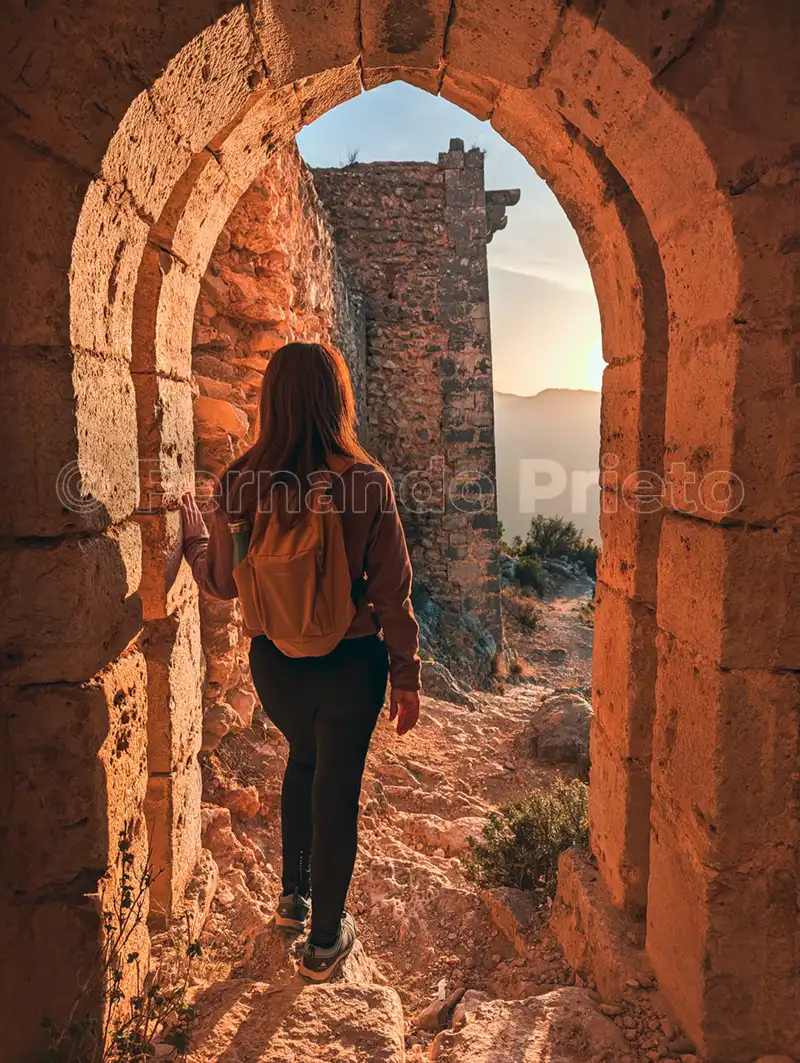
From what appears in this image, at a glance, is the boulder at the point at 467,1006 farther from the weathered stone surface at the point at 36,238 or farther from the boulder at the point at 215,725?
the weathered stone surface at the point at 36,238

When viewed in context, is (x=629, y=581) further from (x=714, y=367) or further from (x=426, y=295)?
(x=426, y=295)

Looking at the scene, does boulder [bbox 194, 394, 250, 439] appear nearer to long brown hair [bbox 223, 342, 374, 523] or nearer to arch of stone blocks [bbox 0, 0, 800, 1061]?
arch of stone blocks [bbox 0, 0, 800, 1061]

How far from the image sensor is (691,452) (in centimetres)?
194

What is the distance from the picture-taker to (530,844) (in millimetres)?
3125

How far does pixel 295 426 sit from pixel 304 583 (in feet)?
1.50

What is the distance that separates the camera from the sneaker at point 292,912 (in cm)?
234

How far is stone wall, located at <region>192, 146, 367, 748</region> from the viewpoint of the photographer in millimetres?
3461

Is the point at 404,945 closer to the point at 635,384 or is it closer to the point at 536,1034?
the point at 536,1034

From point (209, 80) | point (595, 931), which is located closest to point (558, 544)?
point (595, 931)

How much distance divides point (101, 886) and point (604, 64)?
256 cm

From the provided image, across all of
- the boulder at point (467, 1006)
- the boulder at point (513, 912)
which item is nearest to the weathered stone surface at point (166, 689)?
the boulder at point (467, 1006)

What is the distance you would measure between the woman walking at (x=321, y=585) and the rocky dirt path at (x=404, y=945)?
0.21 meters

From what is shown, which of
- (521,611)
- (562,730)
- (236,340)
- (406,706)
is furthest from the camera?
(521,611)

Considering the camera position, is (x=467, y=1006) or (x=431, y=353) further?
(x=431, y=353)
